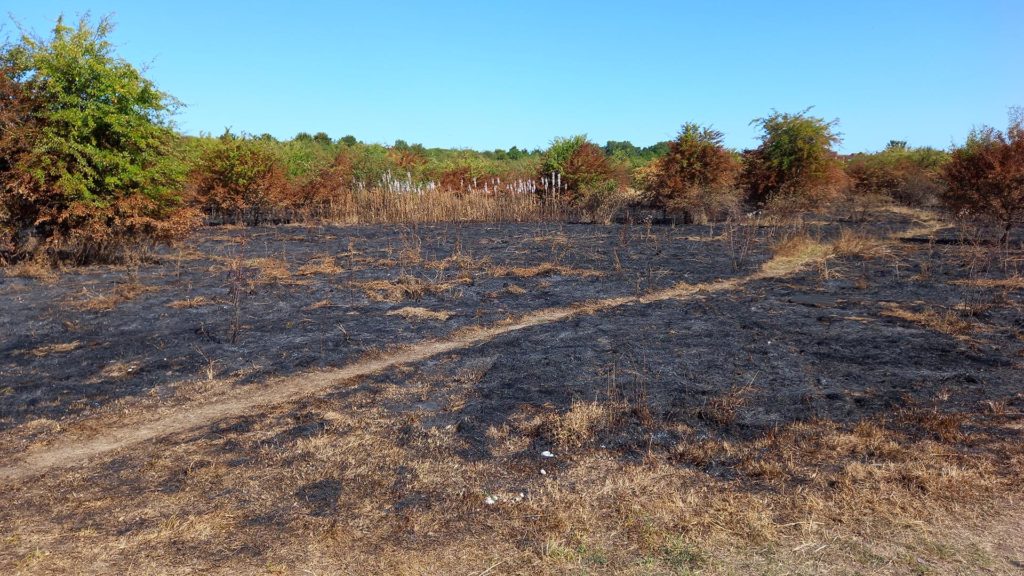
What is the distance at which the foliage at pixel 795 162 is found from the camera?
17547 mm

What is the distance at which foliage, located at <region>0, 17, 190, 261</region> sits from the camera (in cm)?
1088

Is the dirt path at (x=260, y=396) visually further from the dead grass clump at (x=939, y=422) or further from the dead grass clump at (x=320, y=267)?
the dead grass clump at (x=320, y=267)

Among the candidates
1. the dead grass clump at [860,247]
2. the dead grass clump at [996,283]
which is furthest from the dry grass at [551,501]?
the dead grass clump at [860,247]

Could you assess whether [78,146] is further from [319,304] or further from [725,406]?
[725,406]

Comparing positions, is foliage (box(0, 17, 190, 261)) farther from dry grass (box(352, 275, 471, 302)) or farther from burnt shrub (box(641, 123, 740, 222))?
burnt shrub (box(641, 123, 740, 222))

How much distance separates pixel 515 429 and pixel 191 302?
20.2 feet

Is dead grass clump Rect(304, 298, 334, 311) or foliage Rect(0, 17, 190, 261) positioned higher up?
foliage Rect(0, 17, 190, 261)

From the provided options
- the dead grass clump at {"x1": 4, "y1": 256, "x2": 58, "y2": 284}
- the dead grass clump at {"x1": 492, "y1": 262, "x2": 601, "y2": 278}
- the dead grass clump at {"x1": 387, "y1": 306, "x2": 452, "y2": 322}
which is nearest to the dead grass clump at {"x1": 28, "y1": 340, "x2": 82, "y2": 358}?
the dead grass clump at {"x1": 387, "y1": 306, "x2": 452, "y2": 322}

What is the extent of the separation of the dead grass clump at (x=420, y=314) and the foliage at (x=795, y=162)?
39.4 feet

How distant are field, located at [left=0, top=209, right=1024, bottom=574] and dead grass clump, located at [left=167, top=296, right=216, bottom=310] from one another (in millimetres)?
93

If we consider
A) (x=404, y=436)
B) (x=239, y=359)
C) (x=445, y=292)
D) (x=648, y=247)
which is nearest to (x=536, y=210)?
(x=648, y=247)

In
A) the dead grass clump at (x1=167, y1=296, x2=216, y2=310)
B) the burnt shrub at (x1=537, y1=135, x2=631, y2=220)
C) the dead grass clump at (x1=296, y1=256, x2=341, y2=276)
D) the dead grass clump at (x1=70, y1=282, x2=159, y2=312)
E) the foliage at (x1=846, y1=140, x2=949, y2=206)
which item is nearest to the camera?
the dead grass clump at (x1=70, y1=282, x2=159, y2=312)

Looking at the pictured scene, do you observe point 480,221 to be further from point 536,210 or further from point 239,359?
point 239,359

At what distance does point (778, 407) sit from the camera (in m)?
5.12
